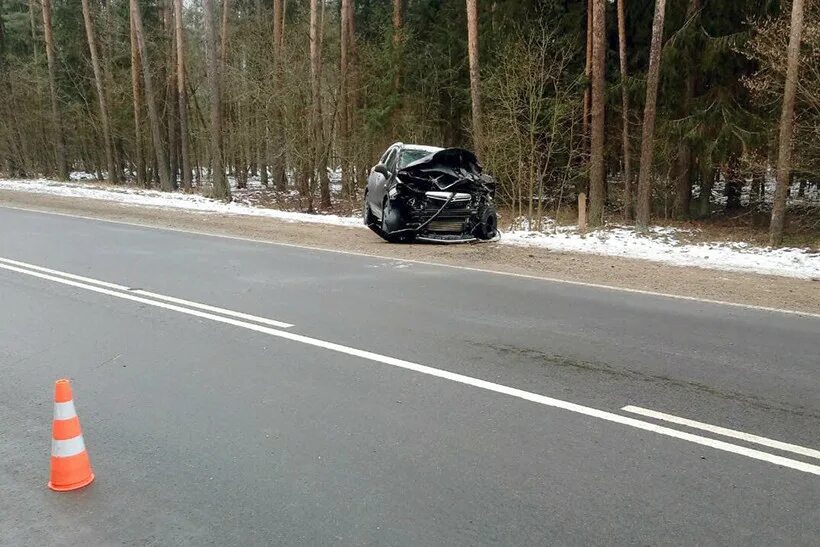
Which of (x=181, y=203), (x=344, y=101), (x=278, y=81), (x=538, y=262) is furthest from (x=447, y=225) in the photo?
(x=344, y=101)

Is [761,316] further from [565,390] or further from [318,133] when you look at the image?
[318,133]

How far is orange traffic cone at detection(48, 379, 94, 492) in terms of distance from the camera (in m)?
3.44

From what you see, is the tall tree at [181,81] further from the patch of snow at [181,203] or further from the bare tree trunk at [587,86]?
the bare tree trunk at [587,86]

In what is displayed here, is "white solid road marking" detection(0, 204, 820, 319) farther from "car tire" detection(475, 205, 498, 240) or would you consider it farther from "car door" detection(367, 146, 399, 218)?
"car tire" detection(475, 205, 498, 240)

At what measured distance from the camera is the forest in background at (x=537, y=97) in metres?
17.0

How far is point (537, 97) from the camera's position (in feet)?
57.7

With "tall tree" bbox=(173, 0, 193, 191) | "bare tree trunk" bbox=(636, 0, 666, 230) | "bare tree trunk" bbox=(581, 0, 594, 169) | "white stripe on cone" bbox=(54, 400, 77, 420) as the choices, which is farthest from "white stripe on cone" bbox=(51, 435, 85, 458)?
"tall tree" bbox=(173, 0, 193, 191)

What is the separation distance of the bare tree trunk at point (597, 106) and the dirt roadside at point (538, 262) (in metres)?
6.72

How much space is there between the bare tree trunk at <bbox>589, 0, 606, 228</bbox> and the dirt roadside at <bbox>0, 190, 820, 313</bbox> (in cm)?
672

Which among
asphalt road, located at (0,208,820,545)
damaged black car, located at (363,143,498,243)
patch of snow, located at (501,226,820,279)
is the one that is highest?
damaged black car, located at (363,143,498,243)

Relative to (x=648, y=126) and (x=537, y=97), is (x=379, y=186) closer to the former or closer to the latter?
(x=537, y=97)

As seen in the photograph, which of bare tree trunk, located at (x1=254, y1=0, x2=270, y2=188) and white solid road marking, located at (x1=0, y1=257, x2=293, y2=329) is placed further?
bare tree trunk, located at (x1=254, y1=0, x2=270, y2=188)

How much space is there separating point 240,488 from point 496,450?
1.52 metres

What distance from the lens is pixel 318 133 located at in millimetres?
22297
